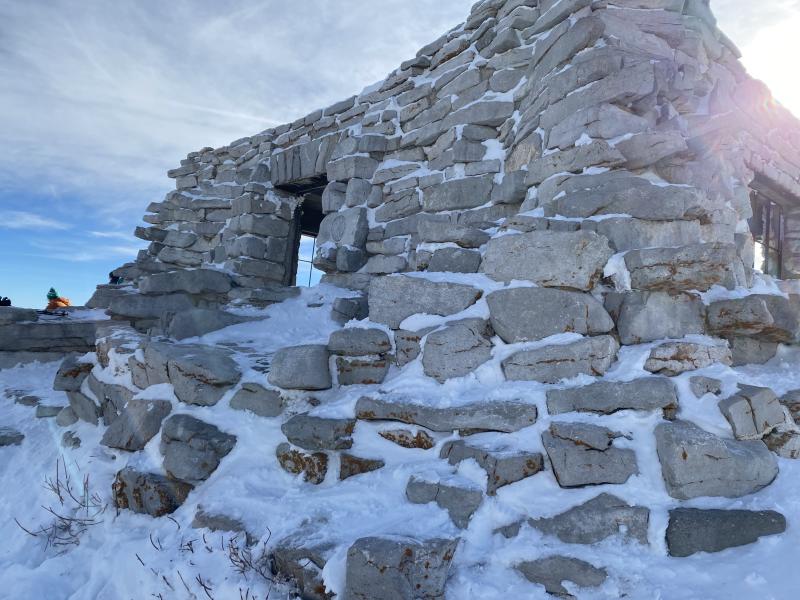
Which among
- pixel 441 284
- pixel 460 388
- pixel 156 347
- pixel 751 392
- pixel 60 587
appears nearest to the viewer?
pixel 751 392

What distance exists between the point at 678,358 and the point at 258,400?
260 centimetres

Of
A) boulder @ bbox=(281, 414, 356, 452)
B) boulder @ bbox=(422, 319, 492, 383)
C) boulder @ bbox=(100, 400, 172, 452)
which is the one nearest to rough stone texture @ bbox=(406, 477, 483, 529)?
boulder @ bbox=(281, 414, 356, 452)

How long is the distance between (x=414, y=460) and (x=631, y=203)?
78.4 inches

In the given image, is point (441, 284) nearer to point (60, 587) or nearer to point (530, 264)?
point (530, 264)

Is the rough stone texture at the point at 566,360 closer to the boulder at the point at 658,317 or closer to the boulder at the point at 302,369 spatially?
the boulder at the point at 658,317

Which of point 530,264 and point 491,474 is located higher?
point 530,264

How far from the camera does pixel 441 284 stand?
133 inches

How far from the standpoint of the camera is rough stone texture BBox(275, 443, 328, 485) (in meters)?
3.02

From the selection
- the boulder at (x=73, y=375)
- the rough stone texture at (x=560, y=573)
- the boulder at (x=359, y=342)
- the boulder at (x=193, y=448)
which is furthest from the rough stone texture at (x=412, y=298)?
the boulder at (x=73, y=375)

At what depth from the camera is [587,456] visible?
236 cm

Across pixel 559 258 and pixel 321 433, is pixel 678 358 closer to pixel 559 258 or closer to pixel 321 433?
pixel 559 258

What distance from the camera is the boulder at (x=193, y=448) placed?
10.7 ft

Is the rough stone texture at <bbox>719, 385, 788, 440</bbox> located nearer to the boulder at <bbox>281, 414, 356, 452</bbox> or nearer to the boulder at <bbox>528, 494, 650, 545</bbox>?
the boulder at <bbox>528, 494, 650, 545</bbox>

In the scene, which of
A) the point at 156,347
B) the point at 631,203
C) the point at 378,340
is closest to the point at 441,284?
the point at 378,340
